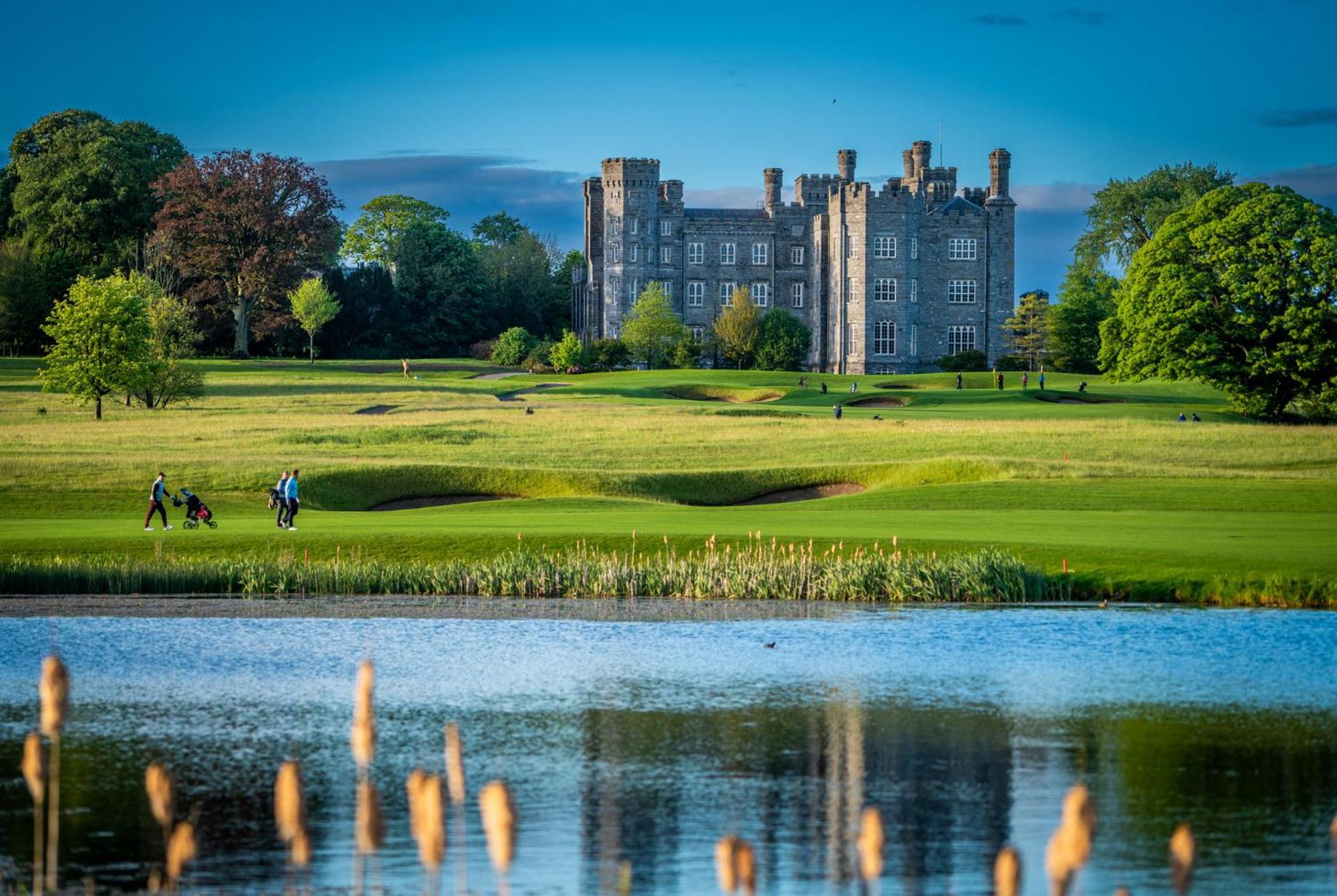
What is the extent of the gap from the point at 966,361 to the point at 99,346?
192 feet

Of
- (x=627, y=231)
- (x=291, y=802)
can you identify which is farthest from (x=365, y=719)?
(x=627, y=231)

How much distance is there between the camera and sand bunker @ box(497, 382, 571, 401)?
253 ft

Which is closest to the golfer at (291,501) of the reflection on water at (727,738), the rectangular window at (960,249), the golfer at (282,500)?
the golfer at (282,500)

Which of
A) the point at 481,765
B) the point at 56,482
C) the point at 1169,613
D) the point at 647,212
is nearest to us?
the point at 481,765

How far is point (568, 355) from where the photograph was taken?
330 ft

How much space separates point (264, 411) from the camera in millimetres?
68875

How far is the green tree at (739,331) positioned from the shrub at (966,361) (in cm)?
1280

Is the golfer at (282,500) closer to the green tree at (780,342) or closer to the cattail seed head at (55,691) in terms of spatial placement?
the cattail seed head at (55,691)

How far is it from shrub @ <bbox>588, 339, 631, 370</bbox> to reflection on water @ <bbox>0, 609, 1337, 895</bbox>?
7896cm

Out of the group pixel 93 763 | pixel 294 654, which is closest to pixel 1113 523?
pixel 294 654

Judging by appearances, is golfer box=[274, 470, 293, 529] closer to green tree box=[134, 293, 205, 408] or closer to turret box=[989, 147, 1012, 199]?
green tree box=[134, 293, 205, 408]

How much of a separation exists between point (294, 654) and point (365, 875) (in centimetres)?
959

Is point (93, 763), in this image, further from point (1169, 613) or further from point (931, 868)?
point (1169, 613)

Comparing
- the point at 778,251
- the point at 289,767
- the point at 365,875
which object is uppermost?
the point at 778,251
